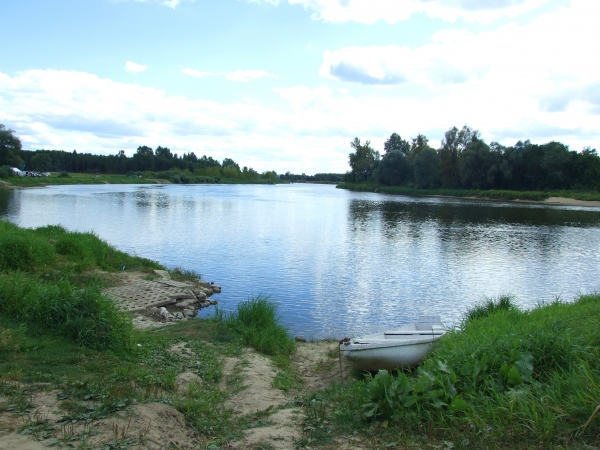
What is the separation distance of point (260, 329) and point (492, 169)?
7915cm

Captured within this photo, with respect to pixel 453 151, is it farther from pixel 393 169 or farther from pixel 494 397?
pixel 494 397

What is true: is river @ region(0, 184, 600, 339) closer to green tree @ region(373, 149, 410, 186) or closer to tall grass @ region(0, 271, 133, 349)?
tall grass @ region(0, 271, 133, 349)

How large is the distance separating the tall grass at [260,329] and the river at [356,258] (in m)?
1.90

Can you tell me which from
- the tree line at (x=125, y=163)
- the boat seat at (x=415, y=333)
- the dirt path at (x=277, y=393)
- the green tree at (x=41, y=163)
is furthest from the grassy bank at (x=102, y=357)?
the green tree at (x=41, y=163)

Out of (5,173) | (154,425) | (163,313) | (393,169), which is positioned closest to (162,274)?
(163,313)

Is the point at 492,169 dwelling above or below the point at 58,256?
above

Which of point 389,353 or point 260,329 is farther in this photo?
point 260,329

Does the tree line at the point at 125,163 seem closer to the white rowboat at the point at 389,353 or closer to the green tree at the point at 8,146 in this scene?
the green tree at the point at 8,146

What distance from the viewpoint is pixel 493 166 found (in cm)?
8056

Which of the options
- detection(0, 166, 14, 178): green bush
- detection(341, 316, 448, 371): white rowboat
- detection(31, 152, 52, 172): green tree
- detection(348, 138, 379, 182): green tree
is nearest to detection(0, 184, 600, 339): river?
detection(341, 316, 448, 371): white rowboat

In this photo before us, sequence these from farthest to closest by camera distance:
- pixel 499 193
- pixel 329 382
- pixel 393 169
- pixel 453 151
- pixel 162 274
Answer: pixel 393 169
pixel 453 151
pixel 499 193
pixel 162 274
pixel 329 382

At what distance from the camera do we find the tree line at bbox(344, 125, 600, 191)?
75562 mm

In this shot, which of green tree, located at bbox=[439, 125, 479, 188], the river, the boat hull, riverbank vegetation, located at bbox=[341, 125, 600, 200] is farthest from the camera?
green tree, located at bbox=[439, 125, 479, 188]

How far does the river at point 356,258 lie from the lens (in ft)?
48.6
